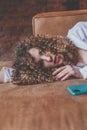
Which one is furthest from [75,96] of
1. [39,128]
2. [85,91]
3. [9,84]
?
[9,84]

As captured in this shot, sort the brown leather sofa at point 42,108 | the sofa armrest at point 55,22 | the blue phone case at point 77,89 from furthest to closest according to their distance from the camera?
the sofa armrest at point 55,22 → the blue phone case at point 77,89 → the brown leather sofa at point 42,108

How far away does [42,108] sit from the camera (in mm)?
1137

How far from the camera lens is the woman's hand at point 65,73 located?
4.97ft

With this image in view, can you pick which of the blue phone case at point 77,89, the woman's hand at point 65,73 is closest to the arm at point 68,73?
the woman's hand at point 65,73

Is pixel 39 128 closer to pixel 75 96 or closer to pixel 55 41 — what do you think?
pixel 75 96

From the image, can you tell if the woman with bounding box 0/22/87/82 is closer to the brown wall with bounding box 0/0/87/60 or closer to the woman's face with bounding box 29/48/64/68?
the woman's face with bounding box 29/48/64/68

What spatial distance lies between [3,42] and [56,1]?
2.28ft

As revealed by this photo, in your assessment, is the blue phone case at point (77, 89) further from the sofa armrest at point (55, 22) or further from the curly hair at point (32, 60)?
the sofa armrest at point (55, 22)

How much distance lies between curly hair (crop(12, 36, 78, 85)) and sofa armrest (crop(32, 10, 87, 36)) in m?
0.10

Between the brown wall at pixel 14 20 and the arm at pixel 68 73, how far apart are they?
1.51 metres

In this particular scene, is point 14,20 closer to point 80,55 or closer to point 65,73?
point 80,55

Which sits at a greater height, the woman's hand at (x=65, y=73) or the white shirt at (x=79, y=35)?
the white shirt at (x=79, y=35)

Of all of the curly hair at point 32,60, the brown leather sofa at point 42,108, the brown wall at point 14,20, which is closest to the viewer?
the brown leather sofa at point 42,108

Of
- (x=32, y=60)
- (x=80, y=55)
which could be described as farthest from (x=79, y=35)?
(x=32, y=60)
